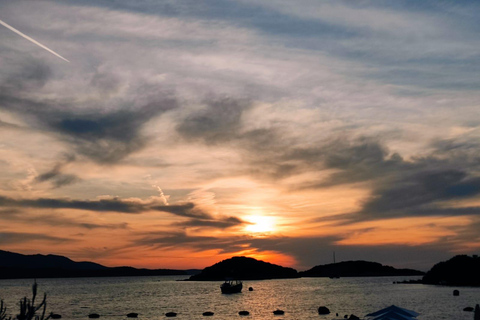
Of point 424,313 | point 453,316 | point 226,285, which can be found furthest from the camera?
point 226,285

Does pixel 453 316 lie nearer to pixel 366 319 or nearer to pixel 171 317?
pixel 366 319

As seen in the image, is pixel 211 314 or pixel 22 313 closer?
pixel 22 313

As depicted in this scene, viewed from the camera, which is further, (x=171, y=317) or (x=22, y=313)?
(x=171, y=317)

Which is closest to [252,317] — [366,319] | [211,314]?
[211,314]

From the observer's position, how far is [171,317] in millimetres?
95500

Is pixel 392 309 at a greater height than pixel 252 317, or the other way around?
pixel 392 309

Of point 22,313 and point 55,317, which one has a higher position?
point 22,313

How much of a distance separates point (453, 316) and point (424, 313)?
6.80 meters

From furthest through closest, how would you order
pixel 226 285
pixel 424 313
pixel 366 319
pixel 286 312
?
1. pixel 226 285
2. pixel 286 312
3. pixel 424 313
4. pixel 366 319

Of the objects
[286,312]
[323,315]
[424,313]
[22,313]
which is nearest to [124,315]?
[286,312]

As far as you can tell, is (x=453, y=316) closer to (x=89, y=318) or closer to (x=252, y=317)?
(x=252, y=317)

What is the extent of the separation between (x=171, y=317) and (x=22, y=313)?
85.3 meters

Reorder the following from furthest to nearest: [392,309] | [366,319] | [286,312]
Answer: [286,312]
[366,319]
[392,309]

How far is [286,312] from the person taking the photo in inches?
3964
